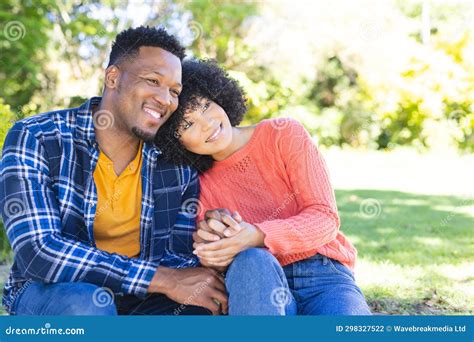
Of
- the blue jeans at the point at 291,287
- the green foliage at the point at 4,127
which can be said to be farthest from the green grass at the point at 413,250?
the green foliage at the point at 4,127

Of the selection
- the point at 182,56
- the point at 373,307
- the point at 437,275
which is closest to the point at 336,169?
the point at 437,275

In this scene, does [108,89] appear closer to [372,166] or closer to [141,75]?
[141,75]

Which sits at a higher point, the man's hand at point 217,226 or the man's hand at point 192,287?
the man's hand at point 217,226

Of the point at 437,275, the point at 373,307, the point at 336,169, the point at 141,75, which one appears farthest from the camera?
the point at 336,169

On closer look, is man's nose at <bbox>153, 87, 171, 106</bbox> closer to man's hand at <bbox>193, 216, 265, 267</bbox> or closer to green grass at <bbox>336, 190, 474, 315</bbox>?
man's hand at <bbox>193, 216, 265, 267</bbox>

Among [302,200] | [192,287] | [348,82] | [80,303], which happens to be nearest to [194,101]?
[302,200]

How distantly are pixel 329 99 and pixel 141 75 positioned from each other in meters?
14.7

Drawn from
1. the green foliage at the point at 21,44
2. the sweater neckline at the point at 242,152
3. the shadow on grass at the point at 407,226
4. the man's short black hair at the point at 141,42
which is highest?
the man's short black hair at the point at 141,42

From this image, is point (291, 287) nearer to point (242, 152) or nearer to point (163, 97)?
point (242, 152)

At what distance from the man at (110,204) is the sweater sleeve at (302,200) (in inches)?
12.3

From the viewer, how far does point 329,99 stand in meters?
17.2

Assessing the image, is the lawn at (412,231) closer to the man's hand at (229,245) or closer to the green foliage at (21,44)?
the man's hand at (229,245)

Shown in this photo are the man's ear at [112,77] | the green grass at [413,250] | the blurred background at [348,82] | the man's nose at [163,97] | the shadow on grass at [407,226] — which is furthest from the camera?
the blurred background at [348,82]

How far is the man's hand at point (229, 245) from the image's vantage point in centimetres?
241
